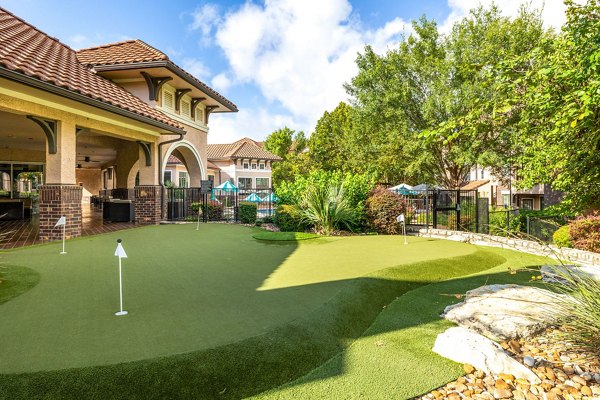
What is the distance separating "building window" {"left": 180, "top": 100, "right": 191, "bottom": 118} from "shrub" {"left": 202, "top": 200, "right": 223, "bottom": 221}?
4.64 m

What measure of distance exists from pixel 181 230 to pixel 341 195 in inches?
220

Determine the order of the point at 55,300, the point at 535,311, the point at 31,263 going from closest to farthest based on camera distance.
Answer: the point at 535,311 → the point at 55,300 → the point at 31,263

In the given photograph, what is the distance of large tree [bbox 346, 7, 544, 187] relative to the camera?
19031 mm

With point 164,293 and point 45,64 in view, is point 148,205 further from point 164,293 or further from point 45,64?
point 164,293

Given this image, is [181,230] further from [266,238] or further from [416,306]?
[416,306]

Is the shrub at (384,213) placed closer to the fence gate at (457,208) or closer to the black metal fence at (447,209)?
the black metal fence at (447,209)

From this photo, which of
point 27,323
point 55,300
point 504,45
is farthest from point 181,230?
point 504,45

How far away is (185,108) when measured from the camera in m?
16.8

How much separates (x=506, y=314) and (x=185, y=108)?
16273mm

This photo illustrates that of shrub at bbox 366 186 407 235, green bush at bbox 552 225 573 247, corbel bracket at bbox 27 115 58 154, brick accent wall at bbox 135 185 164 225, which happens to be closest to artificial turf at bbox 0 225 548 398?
green bush at bbox 552 225 573 247

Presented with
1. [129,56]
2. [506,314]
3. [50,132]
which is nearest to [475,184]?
[129,56]

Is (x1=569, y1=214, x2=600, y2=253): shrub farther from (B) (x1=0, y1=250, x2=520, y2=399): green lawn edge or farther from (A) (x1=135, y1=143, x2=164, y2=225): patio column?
(A) (x1=135, y1=143, x2=164, y2=225): patio column

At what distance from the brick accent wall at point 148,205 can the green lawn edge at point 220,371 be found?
36.4 ft

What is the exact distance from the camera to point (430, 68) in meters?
21.5
